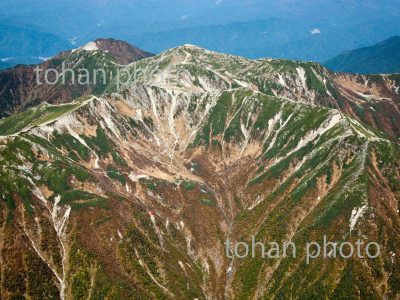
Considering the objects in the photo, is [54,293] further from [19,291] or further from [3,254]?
[3,254]

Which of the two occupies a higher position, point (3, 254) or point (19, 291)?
point (3, 254)

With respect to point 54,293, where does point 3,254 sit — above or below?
above

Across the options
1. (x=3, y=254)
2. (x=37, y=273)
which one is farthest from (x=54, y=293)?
(x=3, y=254)

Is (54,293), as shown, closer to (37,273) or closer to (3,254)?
(37,273)
